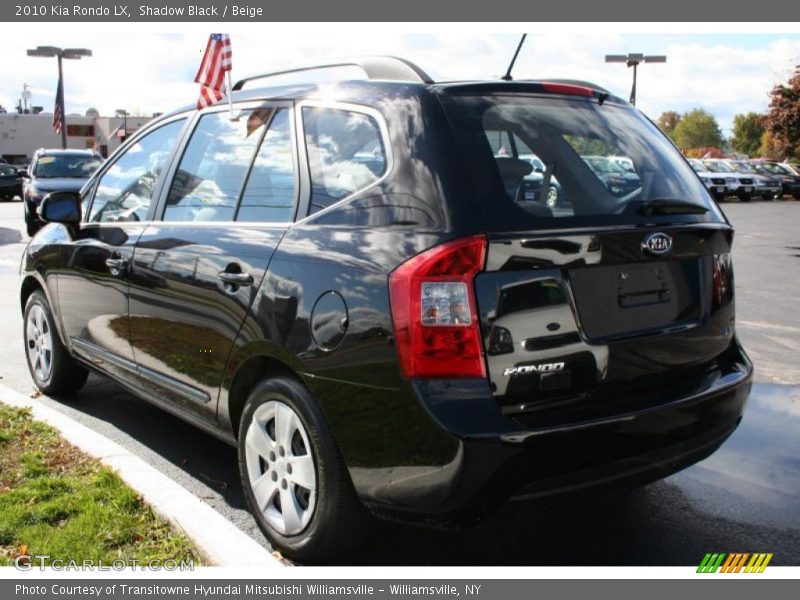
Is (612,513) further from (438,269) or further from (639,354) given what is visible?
→ (438,269)

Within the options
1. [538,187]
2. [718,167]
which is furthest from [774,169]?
[538,187]

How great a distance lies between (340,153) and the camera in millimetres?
3375

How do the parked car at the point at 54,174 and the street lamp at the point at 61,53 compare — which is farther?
the street lamp at the point at 61,53

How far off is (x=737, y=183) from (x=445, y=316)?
3713cm

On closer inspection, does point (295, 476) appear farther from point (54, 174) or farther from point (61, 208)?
point (54, 174)

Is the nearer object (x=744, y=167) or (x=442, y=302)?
(x=442, y=302)

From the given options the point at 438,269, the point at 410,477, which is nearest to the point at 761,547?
the point at 410,477

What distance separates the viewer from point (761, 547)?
3484mm

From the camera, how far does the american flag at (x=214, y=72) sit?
4.39 m

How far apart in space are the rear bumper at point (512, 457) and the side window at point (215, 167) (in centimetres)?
155

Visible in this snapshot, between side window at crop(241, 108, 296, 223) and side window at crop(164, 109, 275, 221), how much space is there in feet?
0.24

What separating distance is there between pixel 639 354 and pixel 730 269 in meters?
0.77

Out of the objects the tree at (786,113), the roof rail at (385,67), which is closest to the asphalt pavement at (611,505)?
the roof rail at (385,67)

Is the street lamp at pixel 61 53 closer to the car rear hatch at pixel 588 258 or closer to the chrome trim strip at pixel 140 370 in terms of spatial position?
the chrome trim strip at pixel 140 370
